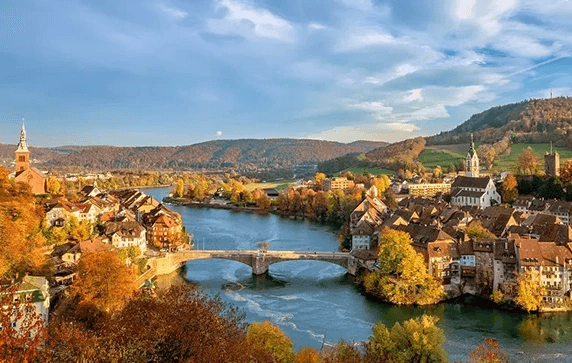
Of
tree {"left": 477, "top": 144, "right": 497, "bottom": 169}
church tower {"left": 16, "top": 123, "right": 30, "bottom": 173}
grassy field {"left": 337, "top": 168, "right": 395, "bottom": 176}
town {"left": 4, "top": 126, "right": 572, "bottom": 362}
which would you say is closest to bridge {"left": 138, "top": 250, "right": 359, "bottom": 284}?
town {"left": 4, "top": 126, "right": 572, "bottom": 362}

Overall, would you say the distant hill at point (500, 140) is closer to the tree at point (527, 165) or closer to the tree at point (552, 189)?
the tree at point (527, 165)

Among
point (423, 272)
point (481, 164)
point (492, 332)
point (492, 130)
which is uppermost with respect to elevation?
point (492, 130)

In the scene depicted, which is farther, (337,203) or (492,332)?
(337,203)

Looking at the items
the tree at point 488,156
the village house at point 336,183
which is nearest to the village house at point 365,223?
the tree at point 488,156

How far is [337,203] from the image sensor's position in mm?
61469

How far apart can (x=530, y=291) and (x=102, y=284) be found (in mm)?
19010

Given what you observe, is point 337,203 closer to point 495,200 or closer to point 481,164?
point 495,200

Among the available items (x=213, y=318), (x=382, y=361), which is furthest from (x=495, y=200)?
(x=213, y=318)

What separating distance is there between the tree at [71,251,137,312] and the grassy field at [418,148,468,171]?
67.4 m

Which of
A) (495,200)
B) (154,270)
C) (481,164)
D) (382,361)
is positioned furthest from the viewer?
(481,164)

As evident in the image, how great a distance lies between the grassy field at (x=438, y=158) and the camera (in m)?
83.8

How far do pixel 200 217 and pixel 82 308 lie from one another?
146ft

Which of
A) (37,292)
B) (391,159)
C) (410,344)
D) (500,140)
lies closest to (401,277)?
(410,344)

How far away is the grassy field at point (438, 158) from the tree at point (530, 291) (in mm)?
56663
